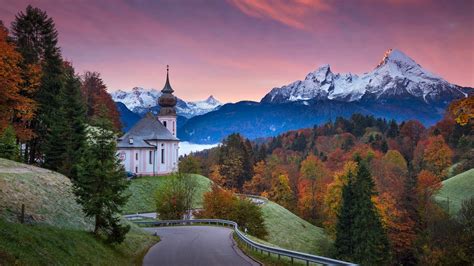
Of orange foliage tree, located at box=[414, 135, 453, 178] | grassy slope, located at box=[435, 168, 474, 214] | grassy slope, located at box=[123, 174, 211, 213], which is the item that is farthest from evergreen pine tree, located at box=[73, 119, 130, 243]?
orange foliage tree, located at box=[414, 135, 453, 178]

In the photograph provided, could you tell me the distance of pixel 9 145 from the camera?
143 feet

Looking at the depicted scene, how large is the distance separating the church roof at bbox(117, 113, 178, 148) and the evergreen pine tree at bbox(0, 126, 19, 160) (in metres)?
34.5

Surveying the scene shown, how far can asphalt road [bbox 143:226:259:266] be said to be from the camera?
79.5 ft

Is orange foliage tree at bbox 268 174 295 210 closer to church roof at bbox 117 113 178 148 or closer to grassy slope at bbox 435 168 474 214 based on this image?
church roof at bbox 117 113 178 148

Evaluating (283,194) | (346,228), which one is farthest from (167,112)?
(346,228)

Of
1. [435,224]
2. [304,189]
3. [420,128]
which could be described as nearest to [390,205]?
[435,224]

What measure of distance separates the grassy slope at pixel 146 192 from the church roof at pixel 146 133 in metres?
7.37

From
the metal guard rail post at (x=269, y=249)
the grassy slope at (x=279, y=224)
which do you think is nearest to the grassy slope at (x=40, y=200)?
the metal guard rail post at (x=269, y=249)

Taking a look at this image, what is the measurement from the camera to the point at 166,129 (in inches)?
3445

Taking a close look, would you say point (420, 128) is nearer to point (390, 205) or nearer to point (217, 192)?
point (390, 205)

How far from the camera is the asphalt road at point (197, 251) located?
79.5ft

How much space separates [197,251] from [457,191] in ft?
220

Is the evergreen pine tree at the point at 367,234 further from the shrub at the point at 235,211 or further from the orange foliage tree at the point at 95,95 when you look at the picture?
the orange foliage tree at the point at 95,95

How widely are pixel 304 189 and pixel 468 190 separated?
101ft
